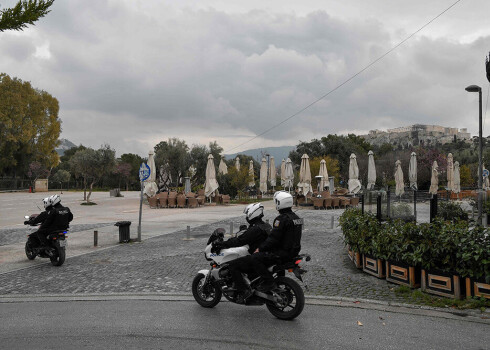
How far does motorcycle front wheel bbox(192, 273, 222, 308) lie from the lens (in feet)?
18.3

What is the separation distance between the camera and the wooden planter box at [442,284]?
5648 millimetres

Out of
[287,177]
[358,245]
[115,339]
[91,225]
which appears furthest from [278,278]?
[287,177]

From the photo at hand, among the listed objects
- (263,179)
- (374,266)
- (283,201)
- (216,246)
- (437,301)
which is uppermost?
(263,179)

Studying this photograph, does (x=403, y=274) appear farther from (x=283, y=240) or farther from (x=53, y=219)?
(x=53, y=219)

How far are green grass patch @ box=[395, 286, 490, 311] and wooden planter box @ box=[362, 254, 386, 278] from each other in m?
0.78

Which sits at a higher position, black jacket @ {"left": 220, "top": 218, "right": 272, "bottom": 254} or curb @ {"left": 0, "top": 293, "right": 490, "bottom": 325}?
black jacket @ {"left": 220, "top": 218, "right": 272, "bottom": 254}

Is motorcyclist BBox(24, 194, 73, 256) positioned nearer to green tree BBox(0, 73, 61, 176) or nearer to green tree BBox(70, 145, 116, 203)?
green tree BBox(70, 145, 116, 203)

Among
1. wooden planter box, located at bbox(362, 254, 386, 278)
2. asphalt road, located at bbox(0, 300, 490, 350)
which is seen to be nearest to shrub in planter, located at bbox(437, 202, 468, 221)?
wooden planter box, located at bbox(362, 254, 386, 278)

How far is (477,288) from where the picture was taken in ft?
17.9

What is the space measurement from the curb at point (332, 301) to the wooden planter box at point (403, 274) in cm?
84

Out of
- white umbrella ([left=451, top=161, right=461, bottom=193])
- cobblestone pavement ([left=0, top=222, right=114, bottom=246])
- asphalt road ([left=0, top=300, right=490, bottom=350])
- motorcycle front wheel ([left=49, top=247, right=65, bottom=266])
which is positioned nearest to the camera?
asphalt road ([left=0, top=300, right=490, bottom=350])

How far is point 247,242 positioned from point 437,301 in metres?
2.90

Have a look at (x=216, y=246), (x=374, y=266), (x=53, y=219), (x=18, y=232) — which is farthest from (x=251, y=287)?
(x=18, y=232)

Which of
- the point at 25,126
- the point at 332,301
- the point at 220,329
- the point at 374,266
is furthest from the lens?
the point at 25,126
